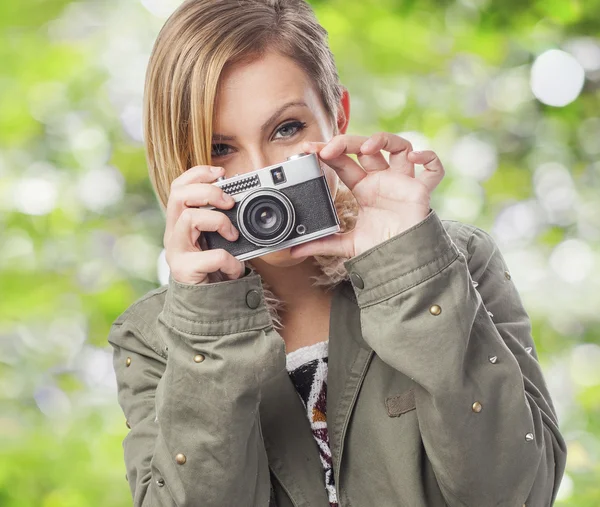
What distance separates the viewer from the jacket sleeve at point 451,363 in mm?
1040

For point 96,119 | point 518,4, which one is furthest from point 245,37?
point 96,119

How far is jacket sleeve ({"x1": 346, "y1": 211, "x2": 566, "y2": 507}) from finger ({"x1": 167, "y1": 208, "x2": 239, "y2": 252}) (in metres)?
0.18

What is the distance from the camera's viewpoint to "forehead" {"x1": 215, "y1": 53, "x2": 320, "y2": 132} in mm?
1204

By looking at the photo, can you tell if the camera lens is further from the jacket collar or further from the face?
the jacket collar

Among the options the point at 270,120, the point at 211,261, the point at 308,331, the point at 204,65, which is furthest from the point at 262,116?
the point at 308,331

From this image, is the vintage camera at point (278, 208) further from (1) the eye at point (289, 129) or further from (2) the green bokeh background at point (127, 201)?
(2) the green bokeh background at point (127, 201)

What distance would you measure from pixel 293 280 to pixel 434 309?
375mm

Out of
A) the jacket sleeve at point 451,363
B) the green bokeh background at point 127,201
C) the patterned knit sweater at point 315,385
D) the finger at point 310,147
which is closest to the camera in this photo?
the jacket sleeve at point 451,363

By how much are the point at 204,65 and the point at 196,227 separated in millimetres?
274

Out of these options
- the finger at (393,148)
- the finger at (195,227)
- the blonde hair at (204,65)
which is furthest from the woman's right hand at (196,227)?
the finger at (393,148)

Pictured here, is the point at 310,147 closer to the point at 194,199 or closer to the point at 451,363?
the point at 194,199

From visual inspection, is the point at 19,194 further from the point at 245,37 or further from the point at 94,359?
the point at 245,37

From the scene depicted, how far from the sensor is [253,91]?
121 cm

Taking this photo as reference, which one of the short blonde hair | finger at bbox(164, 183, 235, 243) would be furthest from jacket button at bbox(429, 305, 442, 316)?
the short blonde hair
